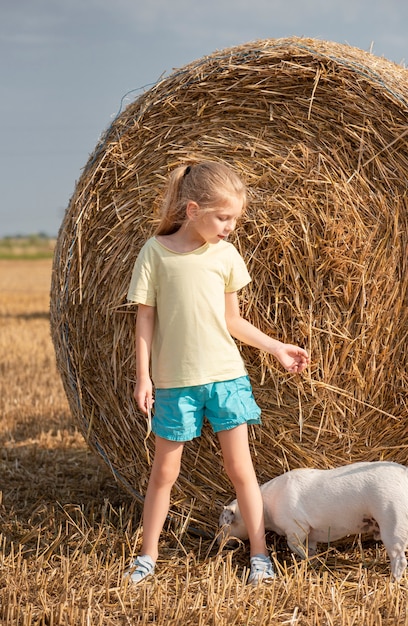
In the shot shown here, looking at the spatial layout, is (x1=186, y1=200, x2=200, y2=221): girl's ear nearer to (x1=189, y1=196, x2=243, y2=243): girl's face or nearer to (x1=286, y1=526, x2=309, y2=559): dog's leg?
(x1=189, y1=196, x2=243, y2=243): girl's face

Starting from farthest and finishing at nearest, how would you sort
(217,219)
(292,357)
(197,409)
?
(292,357)
(197,409)
(217,219)

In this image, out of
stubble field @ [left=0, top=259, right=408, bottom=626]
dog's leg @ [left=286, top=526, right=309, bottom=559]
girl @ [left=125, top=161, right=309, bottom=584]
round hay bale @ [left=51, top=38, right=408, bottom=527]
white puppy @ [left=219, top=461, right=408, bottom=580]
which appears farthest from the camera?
round hay bale @ [left=51, top=38, right=408, bottom=527]

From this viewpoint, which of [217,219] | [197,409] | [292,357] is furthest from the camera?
[292,357]

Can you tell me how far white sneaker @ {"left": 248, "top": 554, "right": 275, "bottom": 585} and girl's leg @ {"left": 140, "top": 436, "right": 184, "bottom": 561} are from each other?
1.35 feet

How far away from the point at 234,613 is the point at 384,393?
1291 millimetres

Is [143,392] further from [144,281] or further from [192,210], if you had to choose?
[192,210]

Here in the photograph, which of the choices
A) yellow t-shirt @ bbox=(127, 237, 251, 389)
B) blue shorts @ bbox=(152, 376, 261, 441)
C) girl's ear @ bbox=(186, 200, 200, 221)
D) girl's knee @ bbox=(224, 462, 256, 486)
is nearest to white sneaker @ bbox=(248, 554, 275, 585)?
girl's knee @ bbox=(224, 462, 256, 486)

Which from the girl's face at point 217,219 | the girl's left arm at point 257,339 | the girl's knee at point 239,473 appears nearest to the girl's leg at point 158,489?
the girl's knee at point 239,473

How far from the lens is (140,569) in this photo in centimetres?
325

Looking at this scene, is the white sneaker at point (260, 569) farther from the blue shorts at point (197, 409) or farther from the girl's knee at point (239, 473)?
the blue shorts at point (197, 409)

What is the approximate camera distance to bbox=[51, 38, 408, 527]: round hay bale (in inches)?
139

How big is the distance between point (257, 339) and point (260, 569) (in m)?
0.95

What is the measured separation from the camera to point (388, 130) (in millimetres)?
3531

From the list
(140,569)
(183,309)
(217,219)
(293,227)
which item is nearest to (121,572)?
(140,569)
